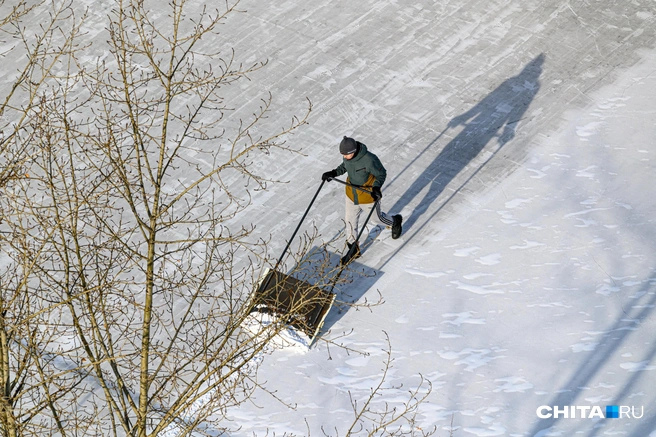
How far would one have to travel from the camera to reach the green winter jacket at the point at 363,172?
9.21 meters

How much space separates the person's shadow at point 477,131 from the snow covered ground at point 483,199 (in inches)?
1.0

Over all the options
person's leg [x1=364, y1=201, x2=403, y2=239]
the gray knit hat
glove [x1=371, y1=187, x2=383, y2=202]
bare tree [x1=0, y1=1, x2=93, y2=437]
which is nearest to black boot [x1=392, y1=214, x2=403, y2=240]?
person's leg [x1=364, y1=201, x2=403, y2=239]

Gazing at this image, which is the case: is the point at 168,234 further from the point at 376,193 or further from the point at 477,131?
the point at 477,131

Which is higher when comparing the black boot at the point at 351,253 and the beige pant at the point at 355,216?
the beige pant at the point at 355,216

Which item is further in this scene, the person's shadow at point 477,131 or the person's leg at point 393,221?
the person's shadow at point 477,131

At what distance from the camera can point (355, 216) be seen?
9.78m

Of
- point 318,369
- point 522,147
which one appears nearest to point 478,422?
point 318,369

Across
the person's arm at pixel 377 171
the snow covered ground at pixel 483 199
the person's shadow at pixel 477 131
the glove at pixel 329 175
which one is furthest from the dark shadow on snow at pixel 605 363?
the glove at pixel 329 175

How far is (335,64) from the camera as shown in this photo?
A: 41.8 ft

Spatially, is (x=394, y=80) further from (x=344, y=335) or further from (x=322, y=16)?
(x=344, y=335)

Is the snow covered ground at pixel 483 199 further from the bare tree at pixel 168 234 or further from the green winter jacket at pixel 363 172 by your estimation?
the green winter jacket at pixel 363 172

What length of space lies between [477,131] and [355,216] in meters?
2.82

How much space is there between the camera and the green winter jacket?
9.21 m

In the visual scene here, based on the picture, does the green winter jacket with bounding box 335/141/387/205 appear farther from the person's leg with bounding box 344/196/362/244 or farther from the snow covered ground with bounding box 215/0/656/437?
the snow covered ground with bounding box 215/0/656/437
